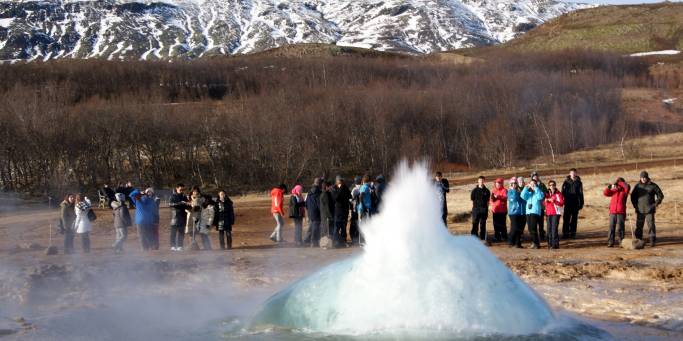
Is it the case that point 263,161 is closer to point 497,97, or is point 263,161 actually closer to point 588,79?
point 497,97

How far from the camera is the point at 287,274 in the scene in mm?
15609

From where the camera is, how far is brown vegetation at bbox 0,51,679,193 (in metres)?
61.4

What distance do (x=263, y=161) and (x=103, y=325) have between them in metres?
54.2

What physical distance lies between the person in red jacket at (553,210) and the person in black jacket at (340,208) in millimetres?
4938

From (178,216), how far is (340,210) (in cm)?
405

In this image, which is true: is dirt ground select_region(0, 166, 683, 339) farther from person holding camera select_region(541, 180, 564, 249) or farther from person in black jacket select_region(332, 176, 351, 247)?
person in black jacket select_region(332, 176, 351, 247)

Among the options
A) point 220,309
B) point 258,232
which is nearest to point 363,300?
point 220,309

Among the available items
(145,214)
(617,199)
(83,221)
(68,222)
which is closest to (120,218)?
(145,214)

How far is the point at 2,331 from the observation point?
11102 mm

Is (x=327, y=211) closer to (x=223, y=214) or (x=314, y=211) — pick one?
(x=314, y=211)

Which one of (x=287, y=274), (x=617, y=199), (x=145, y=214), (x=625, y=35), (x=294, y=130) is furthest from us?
(x=625, y=35)

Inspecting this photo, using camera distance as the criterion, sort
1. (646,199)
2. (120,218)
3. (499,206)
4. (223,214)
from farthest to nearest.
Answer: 1. (499,206)
2. (223,214)
3. (120,218)
4. (646,199)

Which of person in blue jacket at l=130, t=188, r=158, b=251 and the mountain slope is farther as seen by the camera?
the mountain slope

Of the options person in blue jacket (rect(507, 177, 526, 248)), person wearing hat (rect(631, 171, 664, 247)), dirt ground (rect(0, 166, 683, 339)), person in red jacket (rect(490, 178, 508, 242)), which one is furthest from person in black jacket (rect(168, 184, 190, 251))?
person wearing hat (rect(631, 171, 664, 247))
